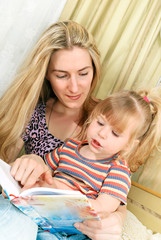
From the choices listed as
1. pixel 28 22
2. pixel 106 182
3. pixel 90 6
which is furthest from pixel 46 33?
pixel 106 182

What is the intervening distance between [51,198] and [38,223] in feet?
0.98

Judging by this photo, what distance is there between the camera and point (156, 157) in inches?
60.8

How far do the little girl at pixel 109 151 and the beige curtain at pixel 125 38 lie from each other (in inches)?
14.5

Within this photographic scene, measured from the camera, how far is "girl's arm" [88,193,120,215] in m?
1.11

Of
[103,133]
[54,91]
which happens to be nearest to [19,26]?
[54,91]

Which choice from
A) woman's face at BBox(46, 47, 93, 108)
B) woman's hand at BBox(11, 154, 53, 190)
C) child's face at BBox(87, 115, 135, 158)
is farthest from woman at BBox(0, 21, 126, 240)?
woman's hand at BBox(11, 154, 53, 190)

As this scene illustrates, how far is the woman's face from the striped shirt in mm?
255

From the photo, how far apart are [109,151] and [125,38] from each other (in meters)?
0.76

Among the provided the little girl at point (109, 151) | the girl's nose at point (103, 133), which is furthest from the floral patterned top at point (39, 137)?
the girl's nose at point (103, 133)

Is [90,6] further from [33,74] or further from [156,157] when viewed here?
[156,157]

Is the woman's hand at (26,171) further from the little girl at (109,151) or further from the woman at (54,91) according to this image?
the woman at (54,91)

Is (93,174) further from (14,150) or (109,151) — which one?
(14,150)

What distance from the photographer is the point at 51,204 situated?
2.97 feet

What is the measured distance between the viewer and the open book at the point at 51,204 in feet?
2.78
